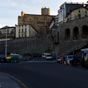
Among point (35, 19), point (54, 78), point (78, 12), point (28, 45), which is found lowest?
point (54, 78)

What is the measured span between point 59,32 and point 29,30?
1353 inches

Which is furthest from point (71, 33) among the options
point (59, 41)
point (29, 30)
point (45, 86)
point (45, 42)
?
point (45, 86)

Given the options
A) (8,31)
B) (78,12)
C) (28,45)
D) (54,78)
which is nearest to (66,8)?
(78,12)

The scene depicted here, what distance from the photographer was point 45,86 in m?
20.4

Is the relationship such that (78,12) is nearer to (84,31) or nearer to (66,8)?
(66,8)

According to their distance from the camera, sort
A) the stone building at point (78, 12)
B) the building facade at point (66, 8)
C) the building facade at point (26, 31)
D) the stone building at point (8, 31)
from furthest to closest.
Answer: the stone building at point (8, 31)
the building facade at point (26, 31)
the building facade at point (66, 8)
the stone building at point (78, 12)

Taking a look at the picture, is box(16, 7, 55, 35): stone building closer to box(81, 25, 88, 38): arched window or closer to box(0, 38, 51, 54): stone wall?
box(0, 38, 51, 54): stone wall

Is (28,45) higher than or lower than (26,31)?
lower

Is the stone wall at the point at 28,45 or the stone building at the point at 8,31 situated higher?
the stone building at the point at 8,31

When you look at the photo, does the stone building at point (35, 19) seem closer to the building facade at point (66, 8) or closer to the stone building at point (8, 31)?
the stone building at point (8, 31)

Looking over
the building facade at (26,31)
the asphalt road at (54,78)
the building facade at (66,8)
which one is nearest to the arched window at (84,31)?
the building facade at (66,8)

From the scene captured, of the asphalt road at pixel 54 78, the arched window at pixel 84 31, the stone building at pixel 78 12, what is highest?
the stone building at pixel 78 12

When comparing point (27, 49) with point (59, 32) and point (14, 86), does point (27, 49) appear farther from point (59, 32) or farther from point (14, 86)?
point (14, 86)

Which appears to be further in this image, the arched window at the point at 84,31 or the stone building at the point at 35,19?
the stone building at the point at 35,19
